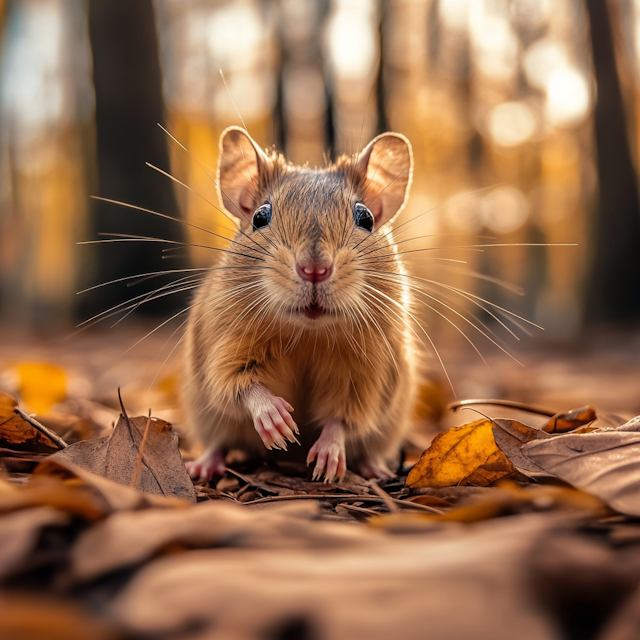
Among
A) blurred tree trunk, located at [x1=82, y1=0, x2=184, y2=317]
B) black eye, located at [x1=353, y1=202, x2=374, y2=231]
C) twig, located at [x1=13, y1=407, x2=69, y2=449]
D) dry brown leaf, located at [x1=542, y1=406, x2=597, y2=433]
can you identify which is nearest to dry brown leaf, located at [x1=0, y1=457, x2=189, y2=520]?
twig, located at [x1=13, y1=407, x2=69, y2=449]

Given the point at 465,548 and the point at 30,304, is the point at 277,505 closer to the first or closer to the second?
the point at 465,548

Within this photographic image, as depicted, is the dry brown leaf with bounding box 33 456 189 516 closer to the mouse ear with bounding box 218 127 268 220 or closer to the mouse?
the mouse

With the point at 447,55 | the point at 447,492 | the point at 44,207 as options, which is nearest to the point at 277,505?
the point at 447,492

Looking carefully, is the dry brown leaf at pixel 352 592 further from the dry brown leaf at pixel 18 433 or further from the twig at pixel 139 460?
the dry brown leaf at pixel 18 433

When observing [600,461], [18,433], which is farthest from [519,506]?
[18,433]

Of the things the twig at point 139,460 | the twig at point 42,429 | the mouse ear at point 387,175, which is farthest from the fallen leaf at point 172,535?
the mouse ear at point 387,175
